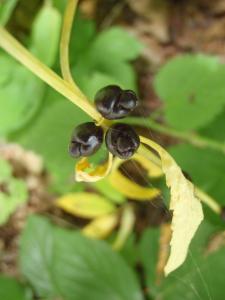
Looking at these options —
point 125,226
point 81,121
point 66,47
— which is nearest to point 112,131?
point 66,47

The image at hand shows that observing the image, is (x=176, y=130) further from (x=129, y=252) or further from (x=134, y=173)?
(x=129, y=252)

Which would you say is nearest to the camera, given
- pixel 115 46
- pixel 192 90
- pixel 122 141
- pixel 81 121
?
pixel 122 141

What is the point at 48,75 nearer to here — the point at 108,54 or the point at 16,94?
the point at 16,94

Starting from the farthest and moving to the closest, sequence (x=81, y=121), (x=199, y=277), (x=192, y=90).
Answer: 1. (x=192, y=90)
2. (x=81, y=121)
3. (x=199, y=277)

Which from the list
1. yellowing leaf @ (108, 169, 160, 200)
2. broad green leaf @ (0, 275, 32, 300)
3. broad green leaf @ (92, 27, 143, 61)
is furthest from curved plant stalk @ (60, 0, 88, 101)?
broad green leaf @ (0, 275, 32, 300)

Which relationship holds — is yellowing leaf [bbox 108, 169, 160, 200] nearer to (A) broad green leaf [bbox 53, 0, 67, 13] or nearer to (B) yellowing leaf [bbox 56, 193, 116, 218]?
(B) yellowing leaf [bbox 56, 193, 116, 218]

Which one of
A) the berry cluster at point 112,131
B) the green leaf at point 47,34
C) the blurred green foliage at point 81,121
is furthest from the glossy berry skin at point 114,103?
the green leaf at point 47,34
